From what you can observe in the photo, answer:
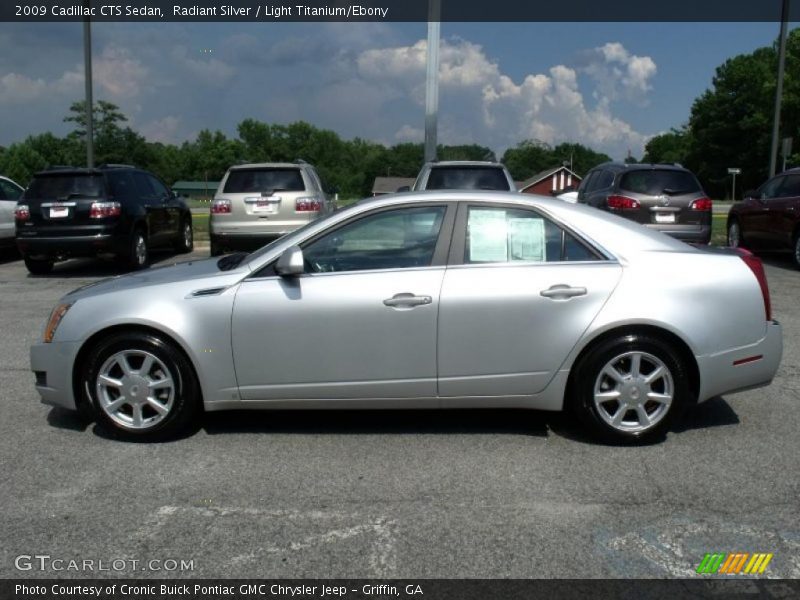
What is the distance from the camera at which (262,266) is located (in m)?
4.58

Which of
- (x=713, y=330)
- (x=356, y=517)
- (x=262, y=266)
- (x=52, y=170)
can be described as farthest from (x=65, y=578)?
(x=52, y=170)

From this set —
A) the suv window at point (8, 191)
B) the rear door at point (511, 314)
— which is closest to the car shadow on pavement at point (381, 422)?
the rear door at point (511, 314)

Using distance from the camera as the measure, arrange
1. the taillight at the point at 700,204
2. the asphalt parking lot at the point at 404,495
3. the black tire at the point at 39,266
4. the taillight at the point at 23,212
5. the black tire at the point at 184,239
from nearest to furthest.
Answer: the asphalt parking lot at the point at 404,495 < the taillight at the point at 23,212 < the taillight at the point at 700,204 < the black tire at the point at 39,266 < the black tire at the point at 184,239

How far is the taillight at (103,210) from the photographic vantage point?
39.1ft

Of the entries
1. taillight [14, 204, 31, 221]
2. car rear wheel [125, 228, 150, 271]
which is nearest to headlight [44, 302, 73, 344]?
car rear wheel [125, 228, 150, 271]

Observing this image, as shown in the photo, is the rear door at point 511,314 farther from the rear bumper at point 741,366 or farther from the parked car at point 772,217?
the parked car at point 772,217

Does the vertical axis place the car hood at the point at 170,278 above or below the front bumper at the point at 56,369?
above

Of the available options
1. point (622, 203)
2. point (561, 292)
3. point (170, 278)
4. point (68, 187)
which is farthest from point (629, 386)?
point (68, 187)

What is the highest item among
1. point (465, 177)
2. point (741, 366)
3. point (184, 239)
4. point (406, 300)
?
point (465, 177)

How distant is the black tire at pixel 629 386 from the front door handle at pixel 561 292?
0.33 metres

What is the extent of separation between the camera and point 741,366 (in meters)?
4.59

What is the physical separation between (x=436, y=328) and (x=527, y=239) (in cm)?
79

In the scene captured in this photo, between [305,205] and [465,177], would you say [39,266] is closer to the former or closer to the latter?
[305,205]
